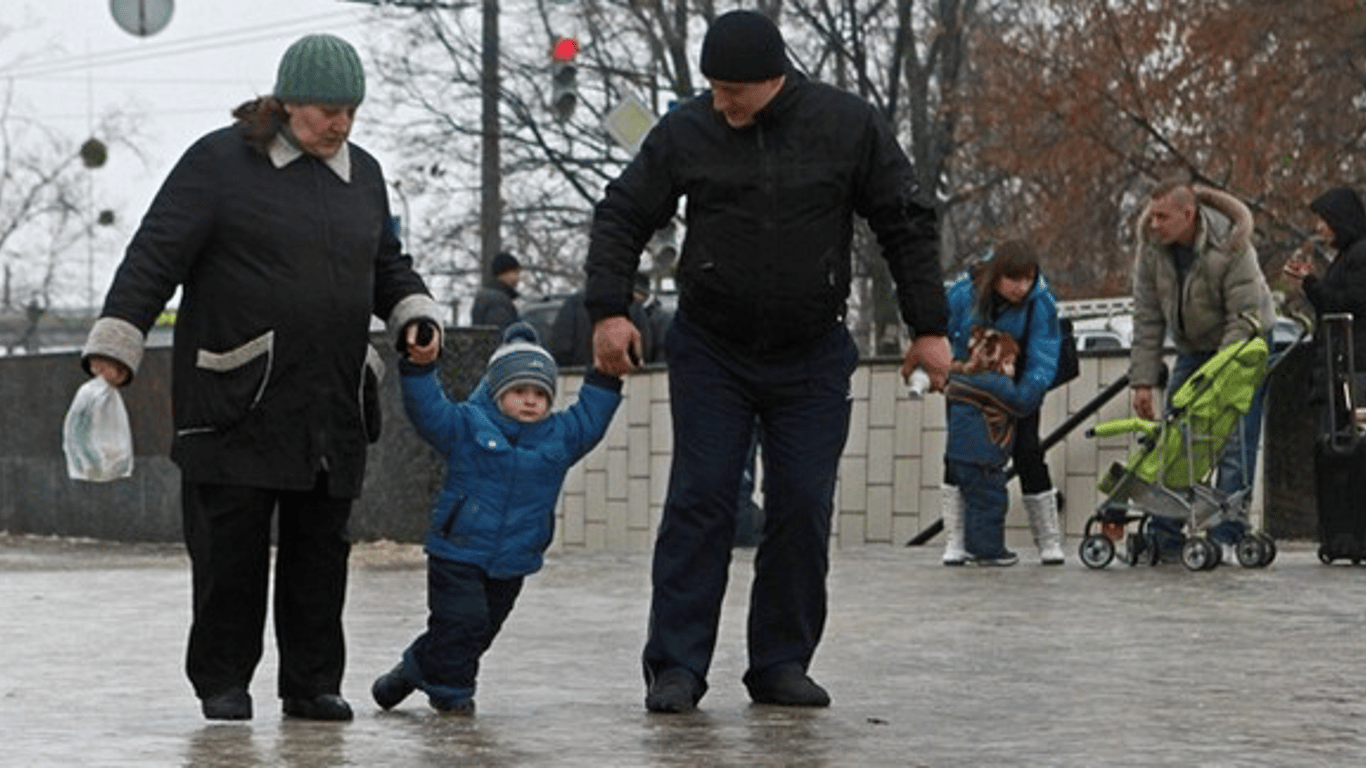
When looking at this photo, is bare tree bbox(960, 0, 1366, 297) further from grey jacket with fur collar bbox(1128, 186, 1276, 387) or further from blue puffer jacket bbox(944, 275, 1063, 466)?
grey jacket with fur collar bbox(1128, 186, 1276, 387)

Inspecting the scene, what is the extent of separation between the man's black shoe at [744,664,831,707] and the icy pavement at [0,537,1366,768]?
3.5 inches

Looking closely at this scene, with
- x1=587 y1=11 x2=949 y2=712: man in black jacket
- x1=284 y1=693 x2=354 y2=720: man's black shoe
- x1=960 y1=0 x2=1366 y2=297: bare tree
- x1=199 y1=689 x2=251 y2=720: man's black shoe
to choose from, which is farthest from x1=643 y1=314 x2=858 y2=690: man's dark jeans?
x1=960 y1=0 x2=1366 y2=297: bare tree

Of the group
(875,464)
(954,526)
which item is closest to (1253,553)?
(954,526)

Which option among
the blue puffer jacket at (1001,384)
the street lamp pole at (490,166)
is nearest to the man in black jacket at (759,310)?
the blue puffer jacket at (1001,384)

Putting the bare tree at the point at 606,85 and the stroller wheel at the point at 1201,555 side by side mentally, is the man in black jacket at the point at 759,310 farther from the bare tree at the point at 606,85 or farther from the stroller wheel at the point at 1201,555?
the bare tree at the point at 606,85

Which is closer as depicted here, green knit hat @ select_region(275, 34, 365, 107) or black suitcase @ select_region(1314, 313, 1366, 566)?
green knit hat @ select_region(275, 34, 365, 107)

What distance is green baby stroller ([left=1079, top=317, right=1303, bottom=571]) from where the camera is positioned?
48.5 ft

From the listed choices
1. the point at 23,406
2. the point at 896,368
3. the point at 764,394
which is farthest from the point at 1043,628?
the point at 23,406

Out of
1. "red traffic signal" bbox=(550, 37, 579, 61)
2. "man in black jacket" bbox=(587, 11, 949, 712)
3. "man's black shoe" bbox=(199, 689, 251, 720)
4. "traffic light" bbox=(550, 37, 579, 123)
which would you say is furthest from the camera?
"traffic light" bbox=(550, 37, 579, 123)

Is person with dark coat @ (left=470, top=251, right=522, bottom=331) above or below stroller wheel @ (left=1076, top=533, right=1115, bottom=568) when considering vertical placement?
above

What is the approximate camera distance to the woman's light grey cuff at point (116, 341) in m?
8.32

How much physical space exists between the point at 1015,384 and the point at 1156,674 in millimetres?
5899

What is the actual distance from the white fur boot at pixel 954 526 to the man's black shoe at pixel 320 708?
7.11m

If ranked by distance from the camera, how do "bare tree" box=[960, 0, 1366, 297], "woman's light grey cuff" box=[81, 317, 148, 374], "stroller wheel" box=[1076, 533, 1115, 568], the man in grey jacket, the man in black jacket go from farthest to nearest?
1. "bare tree" box=[960, 0, 1366, 297]
2. "stroller wheel" box=[1076, 533, 1115, 568]
3. the man in grey jacket
4. the man in black jacket
5. "woman's light grey cuff" box=[81, 317, 148, 374]
